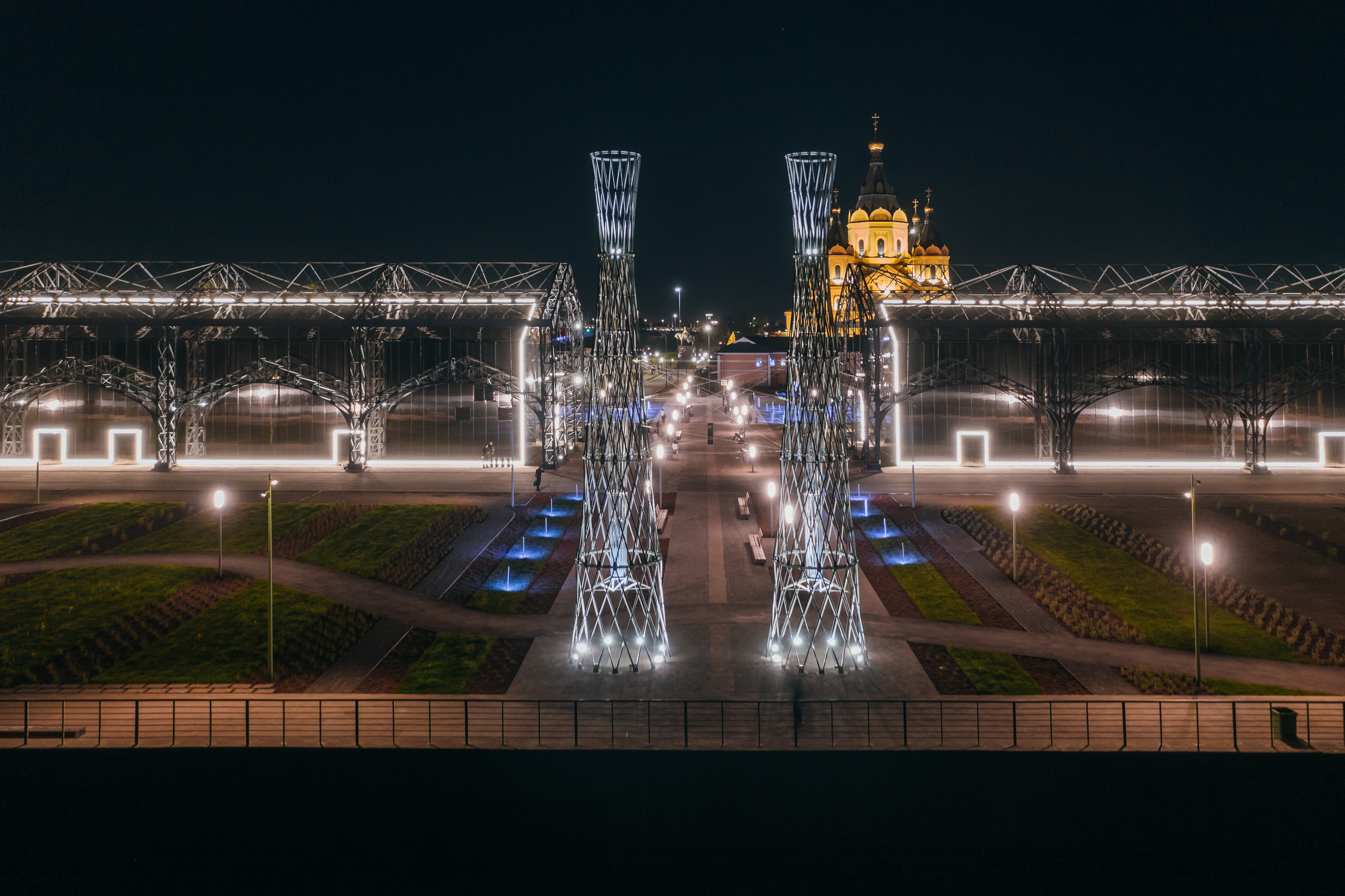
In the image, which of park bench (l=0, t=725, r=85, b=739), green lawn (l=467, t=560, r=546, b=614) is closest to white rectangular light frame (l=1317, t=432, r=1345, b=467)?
green lawn (l=467, t=560, r=546, b=614)

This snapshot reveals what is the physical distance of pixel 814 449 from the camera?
2262 cm

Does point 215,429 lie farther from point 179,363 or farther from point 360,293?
point 360,293

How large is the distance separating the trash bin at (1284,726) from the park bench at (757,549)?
16.4 m

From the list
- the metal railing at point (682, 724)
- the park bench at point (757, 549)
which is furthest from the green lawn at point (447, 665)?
the park bench at point (757, 549)

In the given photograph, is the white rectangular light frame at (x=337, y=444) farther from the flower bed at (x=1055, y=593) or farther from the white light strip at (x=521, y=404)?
the flower bed at (x=1055, y=593)

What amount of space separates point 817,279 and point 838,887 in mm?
13292

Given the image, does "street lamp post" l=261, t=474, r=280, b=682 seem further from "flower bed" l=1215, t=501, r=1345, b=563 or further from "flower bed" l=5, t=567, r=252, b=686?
"flower bed" l=1215, t=501, r=1345, b=563

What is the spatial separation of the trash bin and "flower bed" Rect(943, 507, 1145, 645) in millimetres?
6390

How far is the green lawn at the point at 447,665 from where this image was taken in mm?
20203

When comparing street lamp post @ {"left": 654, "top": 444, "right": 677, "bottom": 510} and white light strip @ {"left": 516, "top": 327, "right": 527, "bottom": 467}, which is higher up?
white light strip @ {"left": 516, "top": 327, "right": 527, "bottom": 467}

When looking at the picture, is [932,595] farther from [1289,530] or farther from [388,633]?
[1289,530]

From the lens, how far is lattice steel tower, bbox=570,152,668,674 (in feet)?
69.5

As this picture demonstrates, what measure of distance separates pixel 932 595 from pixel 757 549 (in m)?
6.71

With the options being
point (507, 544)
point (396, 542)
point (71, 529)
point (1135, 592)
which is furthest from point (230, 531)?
point (1135, 592)
